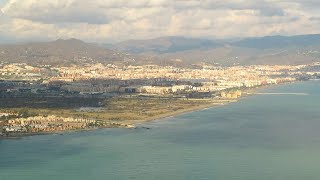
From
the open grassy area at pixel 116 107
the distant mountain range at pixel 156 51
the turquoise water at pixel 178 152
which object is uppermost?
the distant mountain range at pixel 156 51

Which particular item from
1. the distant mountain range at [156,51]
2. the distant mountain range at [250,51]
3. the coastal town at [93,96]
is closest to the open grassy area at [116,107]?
the coastal town at [93,96]

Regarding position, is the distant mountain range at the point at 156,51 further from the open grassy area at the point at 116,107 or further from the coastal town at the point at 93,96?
the open grassy area at the point at 116,107

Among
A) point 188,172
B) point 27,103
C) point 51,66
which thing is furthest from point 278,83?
point 188,172

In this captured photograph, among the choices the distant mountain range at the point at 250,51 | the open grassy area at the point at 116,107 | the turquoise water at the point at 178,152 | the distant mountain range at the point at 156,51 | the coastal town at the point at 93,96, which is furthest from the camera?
the distant mountain range at the point at 250,51

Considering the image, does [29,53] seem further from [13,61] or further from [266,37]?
[266,37]

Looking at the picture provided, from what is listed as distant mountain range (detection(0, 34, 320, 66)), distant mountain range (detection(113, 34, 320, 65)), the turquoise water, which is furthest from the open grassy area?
distant mountain range (detection(113, 34, 320, 65))

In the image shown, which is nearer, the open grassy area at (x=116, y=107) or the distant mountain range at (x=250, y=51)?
the open grassy area at (x=116, y=107)

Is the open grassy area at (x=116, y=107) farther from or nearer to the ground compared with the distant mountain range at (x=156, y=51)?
nearer to the ground
